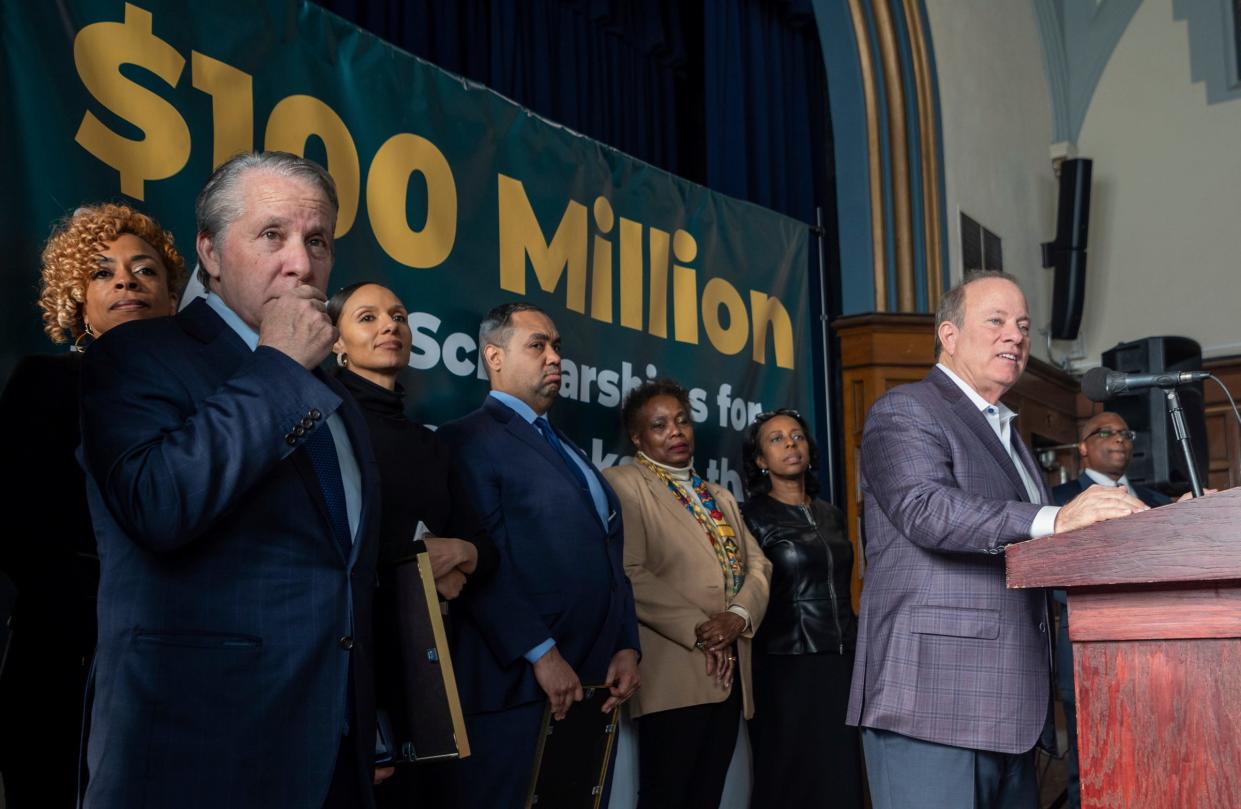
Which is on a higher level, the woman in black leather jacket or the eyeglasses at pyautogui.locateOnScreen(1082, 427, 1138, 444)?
the eyeglasses at pyautogui.locateOnScreen(1082, 427, 1138, 444)

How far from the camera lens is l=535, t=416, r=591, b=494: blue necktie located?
10.2ft

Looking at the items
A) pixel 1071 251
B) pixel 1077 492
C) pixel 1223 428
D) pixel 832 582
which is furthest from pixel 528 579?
pixel 1223 428

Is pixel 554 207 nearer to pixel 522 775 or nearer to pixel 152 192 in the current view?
pixel 152 192

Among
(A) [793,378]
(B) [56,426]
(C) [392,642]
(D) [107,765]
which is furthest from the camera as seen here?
(A) [793,378]

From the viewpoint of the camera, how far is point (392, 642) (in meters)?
1.70

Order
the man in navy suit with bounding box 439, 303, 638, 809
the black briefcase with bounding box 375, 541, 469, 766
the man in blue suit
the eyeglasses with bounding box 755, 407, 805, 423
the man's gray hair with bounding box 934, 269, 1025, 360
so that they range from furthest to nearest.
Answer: the eyeglasses with bounding box 755, 407, 805, 423 → the man in navy suit with bounding box 439, 303, 638, 809 → the man's gray hair with bounding box 934, 269, 1025, 360 → the black briefcase with bounding box 375, 541, 469, 766 → the man in blue suit

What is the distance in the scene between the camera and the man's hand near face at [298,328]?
1.42 meters

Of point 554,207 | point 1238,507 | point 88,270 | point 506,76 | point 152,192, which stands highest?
point 506,76

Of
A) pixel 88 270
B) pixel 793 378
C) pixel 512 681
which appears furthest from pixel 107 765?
pixel 793 378

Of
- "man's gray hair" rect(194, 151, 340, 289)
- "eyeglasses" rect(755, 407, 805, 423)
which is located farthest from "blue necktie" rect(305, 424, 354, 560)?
"eyeglasses" rect(755, 407, 805, 423)

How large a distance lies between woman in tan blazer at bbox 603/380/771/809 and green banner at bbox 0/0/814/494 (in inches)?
11.1

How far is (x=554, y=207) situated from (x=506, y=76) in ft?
4.17

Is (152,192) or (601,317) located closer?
(152,192)

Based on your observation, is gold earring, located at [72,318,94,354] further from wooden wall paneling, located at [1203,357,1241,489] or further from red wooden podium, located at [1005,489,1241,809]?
wooden wall paneling, located at [1203,357,1241,489]
